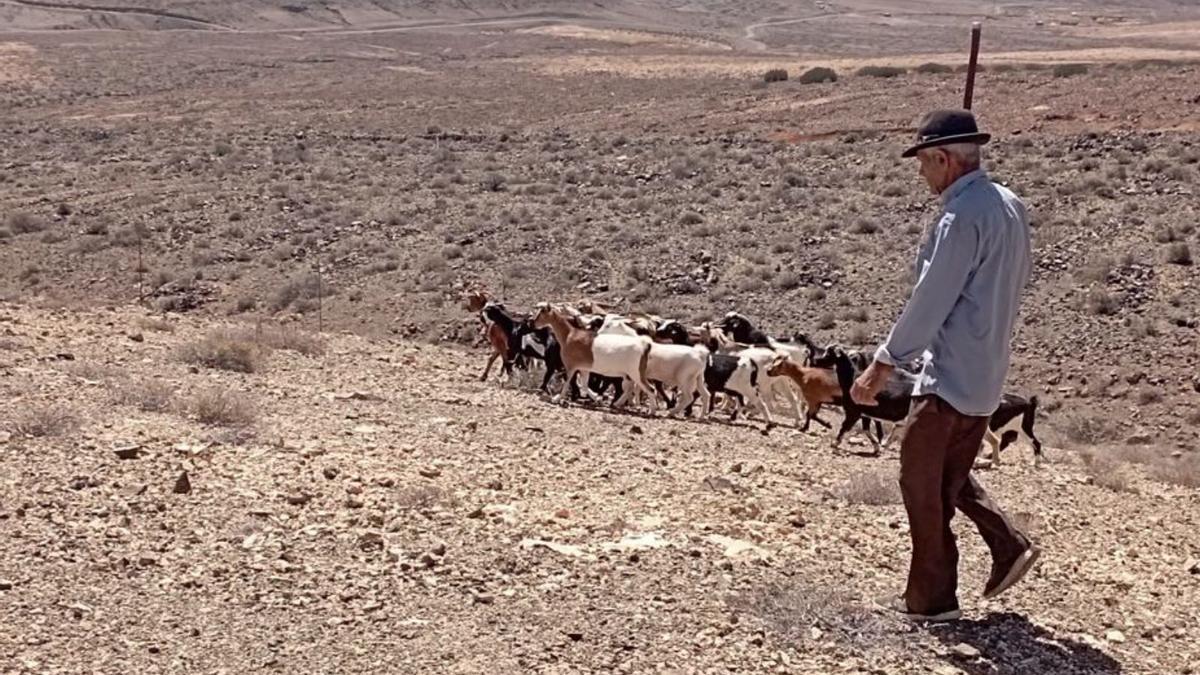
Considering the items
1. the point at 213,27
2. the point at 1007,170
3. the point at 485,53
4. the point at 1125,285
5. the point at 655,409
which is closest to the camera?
the point at 655,409

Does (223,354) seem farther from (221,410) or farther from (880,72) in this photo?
(880,72)

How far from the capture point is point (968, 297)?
6.01 metres

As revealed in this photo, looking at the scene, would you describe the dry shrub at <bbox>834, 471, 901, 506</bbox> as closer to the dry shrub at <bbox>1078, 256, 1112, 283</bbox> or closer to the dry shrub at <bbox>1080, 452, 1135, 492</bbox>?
the dry shrub at <bbox>1080, 452, 1135, 492</bbox>

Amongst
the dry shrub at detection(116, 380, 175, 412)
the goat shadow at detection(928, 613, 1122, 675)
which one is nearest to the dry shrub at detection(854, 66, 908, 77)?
the dry shrub at detection(116, 380, 175, 412)

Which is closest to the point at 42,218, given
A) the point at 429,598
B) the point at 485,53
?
the point at 429,598

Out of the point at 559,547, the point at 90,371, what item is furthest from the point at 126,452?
the point at 90,371

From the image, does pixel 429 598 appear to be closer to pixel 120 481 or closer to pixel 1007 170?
pixel 120 481

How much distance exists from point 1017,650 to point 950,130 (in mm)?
2229

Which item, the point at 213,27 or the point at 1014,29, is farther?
the point at 1014,29

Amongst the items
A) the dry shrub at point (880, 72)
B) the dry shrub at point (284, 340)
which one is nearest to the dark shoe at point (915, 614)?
the dry shrub at point (284, 340)

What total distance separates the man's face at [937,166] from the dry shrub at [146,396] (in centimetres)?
622

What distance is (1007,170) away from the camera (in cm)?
2895

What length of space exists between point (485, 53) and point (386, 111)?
3839 cm

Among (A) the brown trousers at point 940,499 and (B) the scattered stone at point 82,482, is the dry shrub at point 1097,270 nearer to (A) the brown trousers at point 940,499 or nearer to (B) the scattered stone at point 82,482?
(A) the brown trousers at point 940,499
